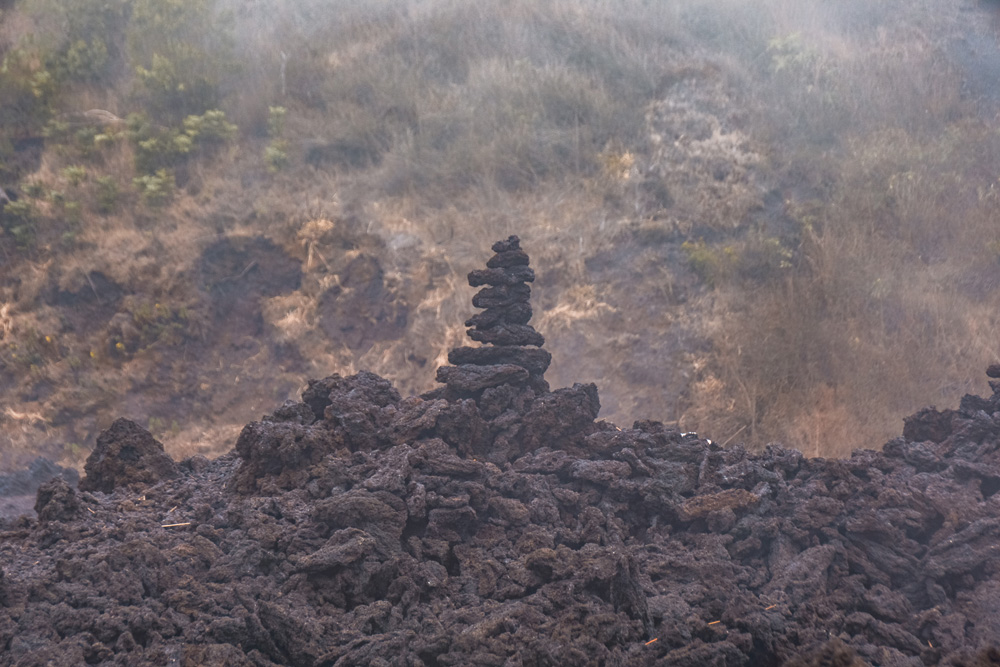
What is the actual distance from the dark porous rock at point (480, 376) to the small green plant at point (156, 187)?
6.95 meters

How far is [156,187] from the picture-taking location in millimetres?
11570

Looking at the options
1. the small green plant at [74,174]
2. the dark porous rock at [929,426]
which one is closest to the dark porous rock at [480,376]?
the dark porous rock at [929,426]

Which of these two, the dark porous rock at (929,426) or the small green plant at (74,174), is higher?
the small green plant at (74,174)

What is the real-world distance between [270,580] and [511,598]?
51.1 inches

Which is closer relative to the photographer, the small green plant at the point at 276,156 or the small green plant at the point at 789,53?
Answer: the small green plant at the point at 276,156

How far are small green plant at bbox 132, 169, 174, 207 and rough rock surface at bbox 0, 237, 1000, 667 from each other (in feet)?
20.1

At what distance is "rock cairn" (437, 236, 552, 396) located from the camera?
21.3 ft

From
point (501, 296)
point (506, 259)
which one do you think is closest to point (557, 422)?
point (501, 296)

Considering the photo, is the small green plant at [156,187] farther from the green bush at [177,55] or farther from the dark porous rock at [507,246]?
the dark porous rock at [507,246]

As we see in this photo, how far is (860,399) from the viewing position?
880 cm

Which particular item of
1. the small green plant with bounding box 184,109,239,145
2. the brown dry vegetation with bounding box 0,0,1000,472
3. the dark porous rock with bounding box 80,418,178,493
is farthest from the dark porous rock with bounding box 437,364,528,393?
the small green plant with bounding box 184,109,239,145

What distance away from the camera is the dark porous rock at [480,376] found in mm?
6457

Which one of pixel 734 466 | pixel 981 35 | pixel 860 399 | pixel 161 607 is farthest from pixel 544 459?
pixel 981 35

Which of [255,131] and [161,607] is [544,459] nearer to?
[161,607]
